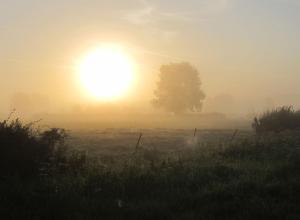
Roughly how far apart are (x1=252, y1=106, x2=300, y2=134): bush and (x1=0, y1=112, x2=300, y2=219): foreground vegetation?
25945 millimetres

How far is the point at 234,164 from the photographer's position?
21.2m

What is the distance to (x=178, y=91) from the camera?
135000 millimetres

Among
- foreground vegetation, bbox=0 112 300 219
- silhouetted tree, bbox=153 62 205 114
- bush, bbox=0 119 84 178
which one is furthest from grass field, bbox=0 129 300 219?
silhouetted tree, bbox=153 62 205 114

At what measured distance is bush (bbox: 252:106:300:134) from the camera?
47688 millimetres

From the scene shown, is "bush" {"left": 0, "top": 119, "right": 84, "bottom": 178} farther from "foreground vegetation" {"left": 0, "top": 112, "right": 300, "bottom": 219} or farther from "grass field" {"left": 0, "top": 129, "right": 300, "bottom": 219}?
"grass field" {"left": 0, "top": 129, "right": 300, "bottom": 219}

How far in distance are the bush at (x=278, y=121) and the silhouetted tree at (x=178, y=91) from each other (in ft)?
274

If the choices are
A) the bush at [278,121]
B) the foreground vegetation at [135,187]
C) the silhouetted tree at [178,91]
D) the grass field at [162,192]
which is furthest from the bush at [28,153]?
the silhouetted tree at [178,91]

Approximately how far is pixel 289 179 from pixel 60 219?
791cm

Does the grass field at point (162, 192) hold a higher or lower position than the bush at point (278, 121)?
lower

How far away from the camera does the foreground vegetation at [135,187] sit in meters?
13.4

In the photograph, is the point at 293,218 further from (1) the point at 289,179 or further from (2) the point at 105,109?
(2) the point at 105,109

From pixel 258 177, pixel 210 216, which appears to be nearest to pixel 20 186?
pixel 210 216

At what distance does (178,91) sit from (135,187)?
119240 millimetres

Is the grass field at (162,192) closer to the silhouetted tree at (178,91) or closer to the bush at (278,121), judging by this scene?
the bush at (278,121)
